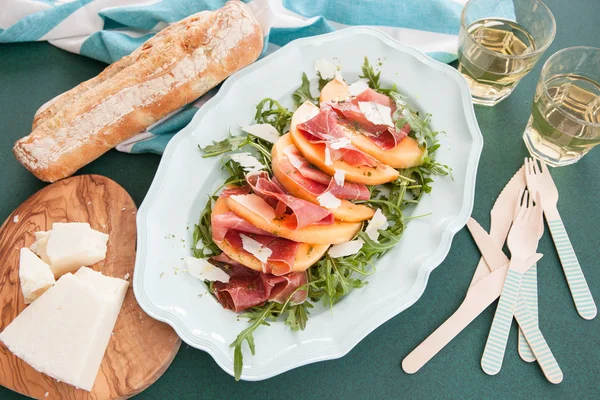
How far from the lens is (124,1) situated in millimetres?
2693

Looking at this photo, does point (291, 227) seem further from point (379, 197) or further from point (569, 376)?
point (569, 376)

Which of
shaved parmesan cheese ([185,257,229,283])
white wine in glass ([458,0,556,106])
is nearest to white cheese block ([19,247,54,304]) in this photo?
shaved parmesan cheese ([185,257,229,283])

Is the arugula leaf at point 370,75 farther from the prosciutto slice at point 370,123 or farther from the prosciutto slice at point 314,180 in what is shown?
the prosciutto slice at point 314,180

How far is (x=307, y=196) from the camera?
75.6 inches

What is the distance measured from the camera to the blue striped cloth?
2.51 m

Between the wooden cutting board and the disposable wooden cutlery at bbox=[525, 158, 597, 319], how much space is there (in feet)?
4.97

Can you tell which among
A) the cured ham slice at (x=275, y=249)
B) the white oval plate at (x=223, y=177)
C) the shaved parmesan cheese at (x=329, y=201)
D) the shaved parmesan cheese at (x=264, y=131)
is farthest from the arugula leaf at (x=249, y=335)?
the shaved parmesan cheese at (x=264, y=131)

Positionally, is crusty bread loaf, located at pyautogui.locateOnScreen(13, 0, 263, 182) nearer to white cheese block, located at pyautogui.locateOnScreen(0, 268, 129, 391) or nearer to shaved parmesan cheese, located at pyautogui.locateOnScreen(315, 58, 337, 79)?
shaved parmesan cheese, located at pyautogui.locateOnScreen(315, 58, 337, 79)

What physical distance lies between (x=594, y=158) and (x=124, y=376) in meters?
2.12

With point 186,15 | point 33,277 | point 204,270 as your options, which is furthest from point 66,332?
point 186,15

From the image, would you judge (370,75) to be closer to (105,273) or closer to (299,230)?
(299,230)

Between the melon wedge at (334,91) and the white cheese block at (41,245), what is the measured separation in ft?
4.16

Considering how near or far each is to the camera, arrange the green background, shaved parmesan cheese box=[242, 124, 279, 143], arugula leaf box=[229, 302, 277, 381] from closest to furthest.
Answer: arugula leaf box=[229, 302, 277, 381]
the green background
shaved parmesan cheese box=[242, 124, 279, 143]

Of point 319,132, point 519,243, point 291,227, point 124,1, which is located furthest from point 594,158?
point 124,1
